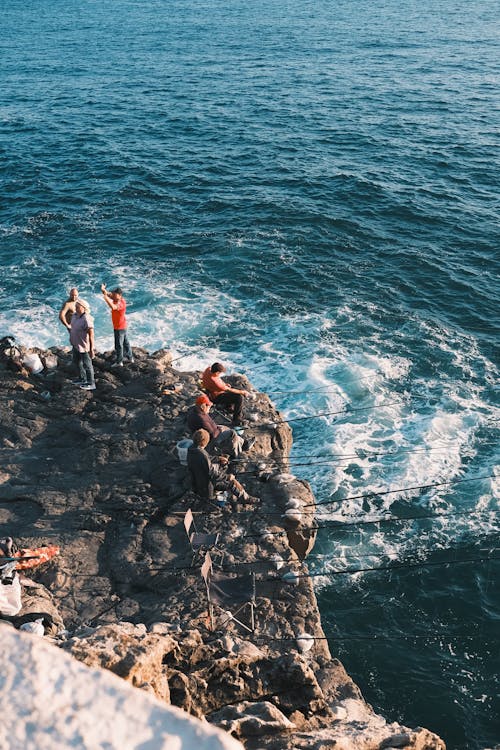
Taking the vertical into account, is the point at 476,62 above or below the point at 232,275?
above

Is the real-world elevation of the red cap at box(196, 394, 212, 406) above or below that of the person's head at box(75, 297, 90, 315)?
below

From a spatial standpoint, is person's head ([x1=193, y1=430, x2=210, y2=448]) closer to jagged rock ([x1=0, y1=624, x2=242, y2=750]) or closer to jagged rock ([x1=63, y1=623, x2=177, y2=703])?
jagged rock ([x1=63, y1=623, x2=177, y2=703])

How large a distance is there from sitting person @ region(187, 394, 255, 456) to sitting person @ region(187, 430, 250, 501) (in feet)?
1.30

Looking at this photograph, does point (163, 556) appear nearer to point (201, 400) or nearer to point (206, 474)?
point (206, 474)

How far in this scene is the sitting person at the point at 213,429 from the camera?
499 inches

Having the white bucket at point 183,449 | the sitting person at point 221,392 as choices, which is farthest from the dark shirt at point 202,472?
the sitting person at point 221,392

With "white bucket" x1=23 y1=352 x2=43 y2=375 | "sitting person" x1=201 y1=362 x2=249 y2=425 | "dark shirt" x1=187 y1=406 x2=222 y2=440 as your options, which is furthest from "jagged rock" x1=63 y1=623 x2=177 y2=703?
"white bucket" x1=23 y1=352 x2=43 y2=375

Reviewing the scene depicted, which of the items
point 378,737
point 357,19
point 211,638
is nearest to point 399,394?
point 211,638

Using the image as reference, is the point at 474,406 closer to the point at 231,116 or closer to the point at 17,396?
the point at 17,396

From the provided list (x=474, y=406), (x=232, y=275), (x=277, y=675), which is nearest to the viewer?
(x=277, y=675)

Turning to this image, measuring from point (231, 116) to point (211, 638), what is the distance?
37.8 m

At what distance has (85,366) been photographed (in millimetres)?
14898

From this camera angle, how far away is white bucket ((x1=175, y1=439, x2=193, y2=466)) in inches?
506

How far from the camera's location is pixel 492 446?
17.8 m
